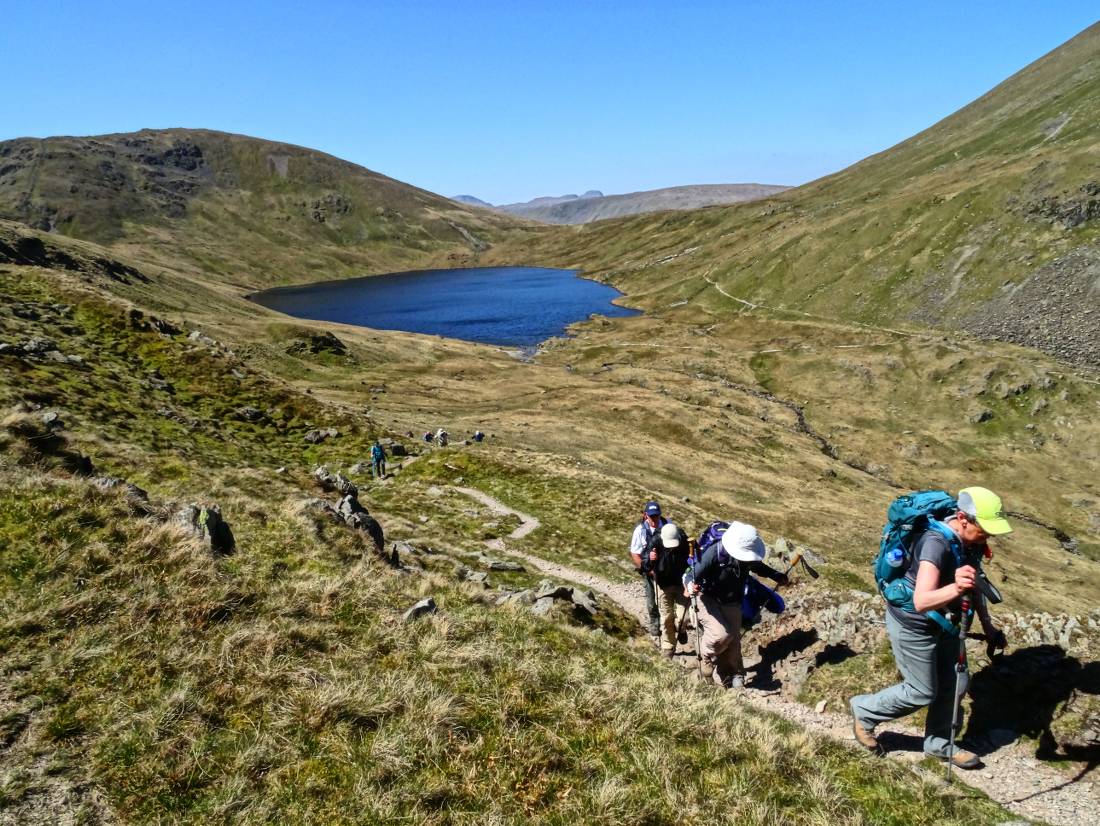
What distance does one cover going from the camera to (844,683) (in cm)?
1234

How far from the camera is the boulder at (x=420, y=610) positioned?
1030 cm

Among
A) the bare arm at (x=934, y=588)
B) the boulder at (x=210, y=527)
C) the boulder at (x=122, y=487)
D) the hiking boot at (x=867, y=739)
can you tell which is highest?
the bare arm at (x=934, y=588)

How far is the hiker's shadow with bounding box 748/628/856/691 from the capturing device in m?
13.2

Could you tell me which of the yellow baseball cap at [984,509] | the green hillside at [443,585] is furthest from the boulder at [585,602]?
the yellow baseball cap at [984,509]

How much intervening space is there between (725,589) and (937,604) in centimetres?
383

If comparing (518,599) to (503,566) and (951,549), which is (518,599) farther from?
(951,549)

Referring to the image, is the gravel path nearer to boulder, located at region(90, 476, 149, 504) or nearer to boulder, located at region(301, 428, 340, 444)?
boulder, located at region(90, 476, 149, 504)

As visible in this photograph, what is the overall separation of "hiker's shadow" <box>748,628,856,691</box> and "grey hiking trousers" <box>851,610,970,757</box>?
3697 millimetres

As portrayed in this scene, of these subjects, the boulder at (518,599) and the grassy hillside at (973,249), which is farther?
the grassy hillside at (973,249)

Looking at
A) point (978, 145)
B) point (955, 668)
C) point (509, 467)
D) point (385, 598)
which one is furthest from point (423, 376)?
point (978, 145)

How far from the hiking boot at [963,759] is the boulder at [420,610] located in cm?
902

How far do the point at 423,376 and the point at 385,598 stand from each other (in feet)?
237

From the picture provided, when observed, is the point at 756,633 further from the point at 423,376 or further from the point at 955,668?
the point at 423,376

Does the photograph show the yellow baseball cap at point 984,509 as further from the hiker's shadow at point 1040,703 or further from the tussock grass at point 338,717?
the hiker's shadow at point 1040,703
